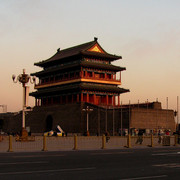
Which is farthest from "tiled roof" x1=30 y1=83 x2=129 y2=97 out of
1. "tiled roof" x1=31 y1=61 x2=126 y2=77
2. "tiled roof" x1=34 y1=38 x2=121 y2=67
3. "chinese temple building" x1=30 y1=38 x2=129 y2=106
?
"tiled roof" x1=34 y1=38 x2=121 y2=67

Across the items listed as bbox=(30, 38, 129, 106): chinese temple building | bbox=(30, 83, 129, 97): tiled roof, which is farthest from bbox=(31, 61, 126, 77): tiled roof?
bbox=(30, 83, 129, 97): tiled roof

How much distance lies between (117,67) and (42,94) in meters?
18.6

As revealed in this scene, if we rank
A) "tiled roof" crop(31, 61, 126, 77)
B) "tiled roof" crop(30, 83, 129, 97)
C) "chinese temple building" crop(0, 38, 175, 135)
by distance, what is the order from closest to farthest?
"chinese temple building" crop(0, 38, 175, 135) → "tiled roof" crop(30, 83, 129, 97) → "tiled roof" crop(31, 61, 126, 77)

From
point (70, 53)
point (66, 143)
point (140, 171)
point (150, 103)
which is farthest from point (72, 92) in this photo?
point (140, 171)

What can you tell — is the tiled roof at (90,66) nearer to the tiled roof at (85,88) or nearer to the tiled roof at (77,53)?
the tiled roof at (77,53)

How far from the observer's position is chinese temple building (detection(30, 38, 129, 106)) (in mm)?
84312

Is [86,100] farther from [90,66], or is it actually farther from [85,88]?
[90,66]

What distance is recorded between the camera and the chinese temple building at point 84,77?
277ft

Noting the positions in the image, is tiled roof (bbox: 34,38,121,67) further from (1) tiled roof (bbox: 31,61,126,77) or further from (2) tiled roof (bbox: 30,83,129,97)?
(2) tiled roof (bbox: 30,83,129,97)

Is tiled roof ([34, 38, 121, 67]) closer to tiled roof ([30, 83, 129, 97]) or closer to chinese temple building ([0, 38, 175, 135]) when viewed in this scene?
chinese temple building ([0, 38, 175, 135])

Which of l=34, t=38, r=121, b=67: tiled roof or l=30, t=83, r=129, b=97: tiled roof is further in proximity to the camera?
l=34, t=38, r=121, b=67: tiled roof

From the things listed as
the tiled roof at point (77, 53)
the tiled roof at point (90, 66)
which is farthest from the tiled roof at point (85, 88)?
the tiled roof at point (77, 53)

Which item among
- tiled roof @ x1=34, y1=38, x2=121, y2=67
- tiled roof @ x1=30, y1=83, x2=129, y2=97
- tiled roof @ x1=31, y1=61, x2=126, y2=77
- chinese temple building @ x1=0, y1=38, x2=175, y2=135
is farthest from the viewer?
tiled roof @ x1=34, y1=38, x2=121, y2=67

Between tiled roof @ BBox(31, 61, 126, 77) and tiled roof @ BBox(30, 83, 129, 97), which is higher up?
tiled roof @ BBox(31, 61, 126, 77)
